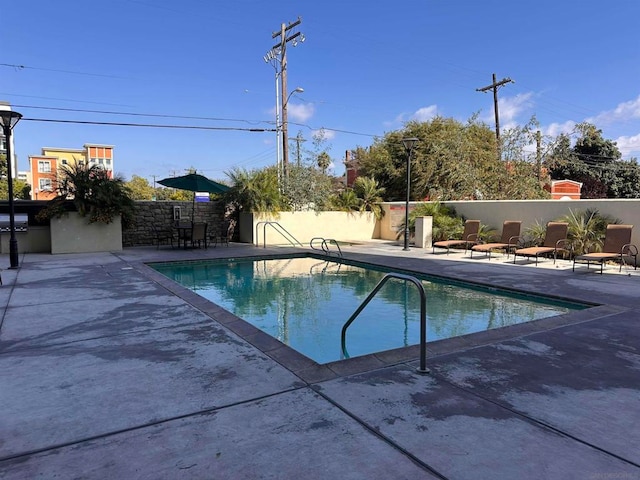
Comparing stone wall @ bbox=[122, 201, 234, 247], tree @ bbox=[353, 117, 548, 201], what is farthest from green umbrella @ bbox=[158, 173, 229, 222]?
tree @ bbox=[353, 117, 548, 201]

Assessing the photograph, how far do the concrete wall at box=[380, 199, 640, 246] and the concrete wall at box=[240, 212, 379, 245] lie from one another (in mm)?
2373

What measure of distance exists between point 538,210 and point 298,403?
12201 millimetres

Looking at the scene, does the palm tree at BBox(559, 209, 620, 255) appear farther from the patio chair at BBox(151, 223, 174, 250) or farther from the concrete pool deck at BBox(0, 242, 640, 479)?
the patio chair at BBox(151, 223, 174, 250)

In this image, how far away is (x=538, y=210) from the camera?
13.0 m

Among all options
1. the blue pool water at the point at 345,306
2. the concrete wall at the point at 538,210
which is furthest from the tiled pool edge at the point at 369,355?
the concrete wall at the point at 538,210

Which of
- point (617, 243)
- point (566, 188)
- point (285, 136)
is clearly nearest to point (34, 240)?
point (285, 136)

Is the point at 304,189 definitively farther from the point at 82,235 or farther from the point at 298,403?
the point at 298,403

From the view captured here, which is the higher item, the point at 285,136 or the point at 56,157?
the point at 56,157

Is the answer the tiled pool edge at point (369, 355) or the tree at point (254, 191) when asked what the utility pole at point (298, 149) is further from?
the tiled pool edge at point (369, 355)

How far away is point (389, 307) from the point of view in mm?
7305

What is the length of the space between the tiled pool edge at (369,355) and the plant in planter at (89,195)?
8.26m

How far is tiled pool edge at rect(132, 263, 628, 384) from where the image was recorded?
379cm

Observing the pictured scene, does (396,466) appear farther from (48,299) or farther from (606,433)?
(48,299)

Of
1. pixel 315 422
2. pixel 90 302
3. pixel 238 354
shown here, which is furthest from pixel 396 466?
pixel 90 302
